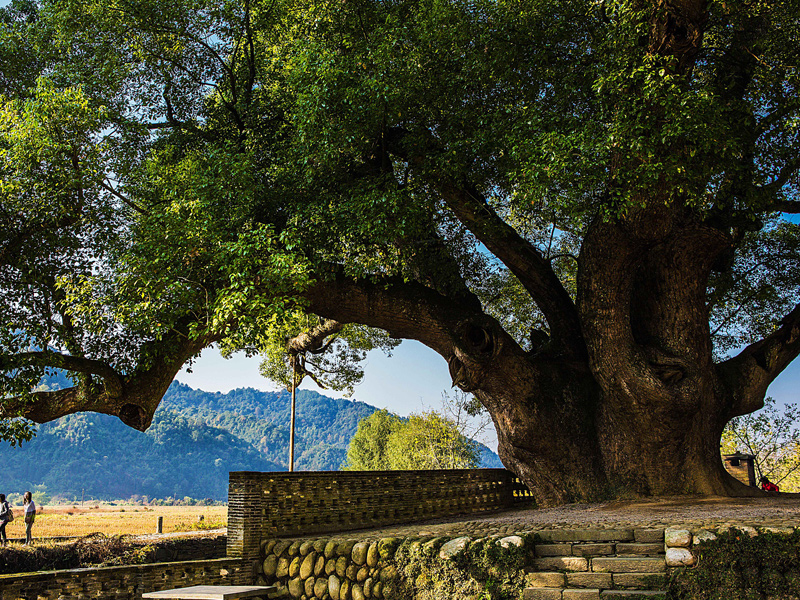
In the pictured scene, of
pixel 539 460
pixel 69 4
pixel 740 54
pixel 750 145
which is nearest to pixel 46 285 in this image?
pixel 69 4

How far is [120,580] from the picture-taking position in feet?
24.7

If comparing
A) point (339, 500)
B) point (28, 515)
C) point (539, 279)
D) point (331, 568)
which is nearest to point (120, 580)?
point (331, 568)

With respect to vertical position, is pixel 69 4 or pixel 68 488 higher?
pixel 69 4

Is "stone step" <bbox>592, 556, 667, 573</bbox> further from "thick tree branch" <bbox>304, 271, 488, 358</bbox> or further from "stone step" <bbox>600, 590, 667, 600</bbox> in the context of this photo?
"thick tree branch" <bbox>304, 271, 488, 358</bbox>

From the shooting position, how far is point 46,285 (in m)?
9.76

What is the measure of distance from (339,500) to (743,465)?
14.9m

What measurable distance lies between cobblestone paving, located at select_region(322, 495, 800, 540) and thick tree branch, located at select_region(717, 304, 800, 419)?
232cm

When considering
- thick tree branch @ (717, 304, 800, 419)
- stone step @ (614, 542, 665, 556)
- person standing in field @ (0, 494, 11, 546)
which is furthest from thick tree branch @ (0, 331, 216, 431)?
thick tree branch @ (717, 304, 800, 419)

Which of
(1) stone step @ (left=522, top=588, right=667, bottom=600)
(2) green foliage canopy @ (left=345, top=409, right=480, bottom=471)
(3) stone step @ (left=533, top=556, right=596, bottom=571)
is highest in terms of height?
(2) green foliage canopy @ (left=345, top=409, right=480, bottom=471)

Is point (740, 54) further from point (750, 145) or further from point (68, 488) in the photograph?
point (68, 488)

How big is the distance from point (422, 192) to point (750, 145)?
17.5 ft

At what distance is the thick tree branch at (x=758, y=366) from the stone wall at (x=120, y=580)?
29.1ft

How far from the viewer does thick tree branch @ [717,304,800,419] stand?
1136cm

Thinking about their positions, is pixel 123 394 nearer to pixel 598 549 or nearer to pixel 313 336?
pixel 313 336
